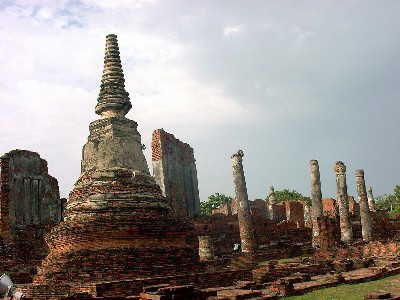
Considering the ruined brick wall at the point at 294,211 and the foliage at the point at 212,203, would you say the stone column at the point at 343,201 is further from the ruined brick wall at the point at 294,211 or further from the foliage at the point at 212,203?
the foliage at the point at 212,203

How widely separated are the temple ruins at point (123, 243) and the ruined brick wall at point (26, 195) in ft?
0.15

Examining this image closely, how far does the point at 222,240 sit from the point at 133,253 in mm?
11974

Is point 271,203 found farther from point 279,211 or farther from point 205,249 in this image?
point 205,249

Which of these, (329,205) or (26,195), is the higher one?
(26,195)

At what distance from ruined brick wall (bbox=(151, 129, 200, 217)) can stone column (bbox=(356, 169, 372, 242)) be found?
8.61 meters

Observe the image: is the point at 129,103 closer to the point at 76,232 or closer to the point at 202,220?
the point at 76,232

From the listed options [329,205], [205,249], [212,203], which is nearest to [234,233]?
[205,249]

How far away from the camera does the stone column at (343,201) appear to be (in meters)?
22.0

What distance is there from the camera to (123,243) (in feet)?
35.3

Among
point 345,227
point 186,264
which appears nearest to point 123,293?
point 186,264

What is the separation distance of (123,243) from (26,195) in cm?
1138

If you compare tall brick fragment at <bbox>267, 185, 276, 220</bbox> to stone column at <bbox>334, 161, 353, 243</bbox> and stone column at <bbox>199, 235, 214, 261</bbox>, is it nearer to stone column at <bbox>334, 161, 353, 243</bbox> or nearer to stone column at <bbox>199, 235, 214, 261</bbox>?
stone column at <bbox>334, 161, 353, 243</bbox>

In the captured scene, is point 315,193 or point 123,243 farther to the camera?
point 315,193

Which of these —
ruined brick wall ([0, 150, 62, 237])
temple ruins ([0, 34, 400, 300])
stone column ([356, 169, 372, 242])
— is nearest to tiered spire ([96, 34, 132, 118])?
Result: temple ruins ([0, 34, 400, 300])
